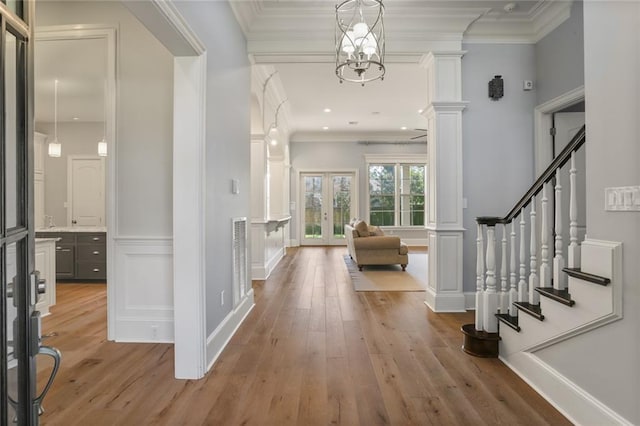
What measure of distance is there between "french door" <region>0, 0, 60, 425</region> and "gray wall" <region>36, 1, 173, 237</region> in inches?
80.0

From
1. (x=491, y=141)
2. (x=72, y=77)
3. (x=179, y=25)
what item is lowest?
(x=491, y=141)

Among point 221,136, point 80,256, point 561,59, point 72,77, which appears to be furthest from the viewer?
point 80,256

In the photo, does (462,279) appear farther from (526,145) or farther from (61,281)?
(61,281)

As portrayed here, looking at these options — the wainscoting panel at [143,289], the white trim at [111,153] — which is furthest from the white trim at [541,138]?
the white trim at [111,153]

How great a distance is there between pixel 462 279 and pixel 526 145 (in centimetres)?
169

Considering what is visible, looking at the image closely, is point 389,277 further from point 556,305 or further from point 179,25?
point 179,25

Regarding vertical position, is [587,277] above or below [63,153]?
below

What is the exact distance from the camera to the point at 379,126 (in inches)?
362

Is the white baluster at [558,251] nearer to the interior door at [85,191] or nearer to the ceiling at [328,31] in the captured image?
the ceiling at [328,31]

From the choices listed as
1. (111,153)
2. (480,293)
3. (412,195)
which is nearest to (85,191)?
(111,153)

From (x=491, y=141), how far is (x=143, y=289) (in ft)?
12.7

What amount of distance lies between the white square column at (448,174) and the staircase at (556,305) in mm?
895

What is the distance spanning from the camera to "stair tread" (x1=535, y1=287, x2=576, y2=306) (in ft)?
6.14

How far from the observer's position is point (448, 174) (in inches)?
147
